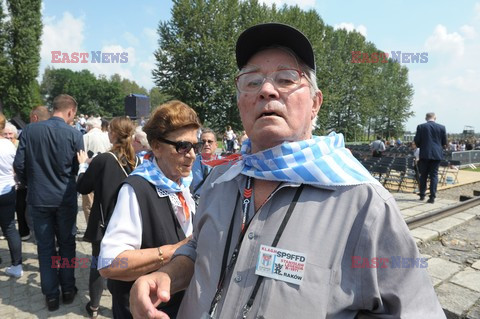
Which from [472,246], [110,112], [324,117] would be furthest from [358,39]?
[110,112]

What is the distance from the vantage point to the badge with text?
0.99 meters

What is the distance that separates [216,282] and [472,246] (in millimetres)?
4983

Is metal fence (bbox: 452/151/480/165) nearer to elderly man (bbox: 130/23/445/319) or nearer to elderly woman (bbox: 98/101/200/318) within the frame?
elderly woman (bbox: 98/101/200/318)

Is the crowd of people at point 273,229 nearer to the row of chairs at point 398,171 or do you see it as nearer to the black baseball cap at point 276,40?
the black baseball cap at point 276,40

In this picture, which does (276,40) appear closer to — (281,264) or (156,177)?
(281,264)

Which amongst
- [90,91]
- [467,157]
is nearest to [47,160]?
[467,157]

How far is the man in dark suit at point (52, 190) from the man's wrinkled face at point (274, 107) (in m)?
3.45

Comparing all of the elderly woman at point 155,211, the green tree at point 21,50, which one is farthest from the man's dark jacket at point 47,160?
the green tree at point 21,50

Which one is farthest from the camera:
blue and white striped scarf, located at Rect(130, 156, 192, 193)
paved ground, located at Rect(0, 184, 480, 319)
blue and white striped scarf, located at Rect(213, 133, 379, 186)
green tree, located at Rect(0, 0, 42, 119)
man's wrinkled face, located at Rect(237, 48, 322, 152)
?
green tree, located at Rect(0, 0, 42, 119)

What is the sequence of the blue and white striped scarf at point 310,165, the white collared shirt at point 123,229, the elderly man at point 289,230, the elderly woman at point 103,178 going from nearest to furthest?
the elderly man at point 289,230 < the blue and white striped scarf at point 310,165 < the white collared shirt at point 123,229 < the elderly woman at point 103,178

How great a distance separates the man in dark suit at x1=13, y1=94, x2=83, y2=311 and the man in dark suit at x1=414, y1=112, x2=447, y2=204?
8261mm

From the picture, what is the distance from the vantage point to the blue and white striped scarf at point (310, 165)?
109 centimetres

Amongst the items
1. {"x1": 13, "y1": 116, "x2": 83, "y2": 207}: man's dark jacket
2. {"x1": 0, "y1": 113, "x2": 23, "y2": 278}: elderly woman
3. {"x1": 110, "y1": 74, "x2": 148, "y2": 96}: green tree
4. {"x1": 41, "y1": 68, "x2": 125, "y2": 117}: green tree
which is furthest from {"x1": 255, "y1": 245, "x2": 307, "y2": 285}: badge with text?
{"x1": 110, "y1": 74, "x2": 148, "y2": 96}: green tree

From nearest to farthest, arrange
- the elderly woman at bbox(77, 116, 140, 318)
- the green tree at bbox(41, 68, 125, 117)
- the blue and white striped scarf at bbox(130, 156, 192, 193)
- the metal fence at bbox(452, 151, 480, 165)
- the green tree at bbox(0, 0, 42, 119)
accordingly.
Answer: the blue and white striped scarf at bbox(130, 156, 192, 193), the elderly woman at bbox(77, 116, 140, 318), the metal fence at bbox(452, 151, 480, 165), the green tree at bbox(0, 0, 42, 119), the green tree at bbox(41, 68, 125, 117)
